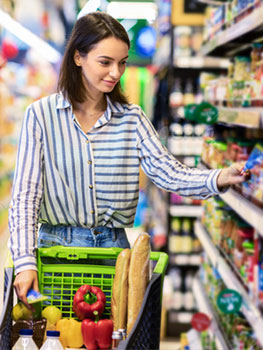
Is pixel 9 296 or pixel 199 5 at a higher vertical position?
pixel 199 5

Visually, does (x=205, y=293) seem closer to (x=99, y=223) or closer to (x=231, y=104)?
(x=231, y=104)

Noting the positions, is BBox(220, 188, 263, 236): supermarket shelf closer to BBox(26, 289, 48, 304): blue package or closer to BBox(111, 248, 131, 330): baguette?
BBox(111, 248, 131, 330): baguette

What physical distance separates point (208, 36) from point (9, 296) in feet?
9.52

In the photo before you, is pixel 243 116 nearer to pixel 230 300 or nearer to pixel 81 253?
pixel 230 300

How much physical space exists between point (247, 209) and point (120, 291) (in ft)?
3.08

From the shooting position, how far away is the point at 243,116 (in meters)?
2.80

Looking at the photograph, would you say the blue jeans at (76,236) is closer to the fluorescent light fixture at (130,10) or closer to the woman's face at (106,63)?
the woman's face at (106,63)

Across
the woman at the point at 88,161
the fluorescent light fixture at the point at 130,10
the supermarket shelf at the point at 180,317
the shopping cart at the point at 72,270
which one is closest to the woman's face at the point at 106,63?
the woman at the point at 88,161

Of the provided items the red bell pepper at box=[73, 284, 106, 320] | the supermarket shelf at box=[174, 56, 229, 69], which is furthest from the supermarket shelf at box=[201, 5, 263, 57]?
the red bell pepper at box=[73, 284, 106, 320]

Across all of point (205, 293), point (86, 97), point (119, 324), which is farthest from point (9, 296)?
point (205, 293)

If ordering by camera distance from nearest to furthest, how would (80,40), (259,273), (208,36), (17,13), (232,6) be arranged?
(80,40) < (259,273) < (232,6) < (208,36) < (17,13)

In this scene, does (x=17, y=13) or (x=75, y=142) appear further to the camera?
(x=17, y=13)

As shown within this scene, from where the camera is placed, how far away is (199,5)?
17.3 ft

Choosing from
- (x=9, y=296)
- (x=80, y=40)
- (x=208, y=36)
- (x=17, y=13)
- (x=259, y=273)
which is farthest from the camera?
(x=17, y=13)
